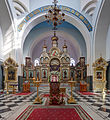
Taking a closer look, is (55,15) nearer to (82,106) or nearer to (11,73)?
(82,106)

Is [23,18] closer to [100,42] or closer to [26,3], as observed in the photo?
[26,3]

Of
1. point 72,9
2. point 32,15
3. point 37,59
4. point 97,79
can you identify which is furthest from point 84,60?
point 37,59

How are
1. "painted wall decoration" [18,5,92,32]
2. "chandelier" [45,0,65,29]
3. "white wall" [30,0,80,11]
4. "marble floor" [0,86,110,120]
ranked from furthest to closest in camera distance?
"white wall" [30,0,80,11] < "painted wall decoration" [18,5,92,32] < "chandelier" [45,0,65,29] < "marble floor" [0,86,110,120]

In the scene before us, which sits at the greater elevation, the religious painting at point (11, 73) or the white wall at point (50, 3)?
the white wall at point (50, 3)

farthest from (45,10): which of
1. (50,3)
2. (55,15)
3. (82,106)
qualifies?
(82,106)

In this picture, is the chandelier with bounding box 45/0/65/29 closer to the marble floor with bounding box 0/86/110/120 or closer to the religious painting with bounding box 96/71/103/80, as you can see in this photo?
the marble floor with bounding box 0/86/110/120

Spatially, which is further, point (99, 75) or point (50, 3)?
point (50, 3)

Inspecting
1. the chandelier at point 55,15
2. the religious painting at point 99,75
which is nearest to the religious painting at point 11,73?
the chandelier at point 55,15

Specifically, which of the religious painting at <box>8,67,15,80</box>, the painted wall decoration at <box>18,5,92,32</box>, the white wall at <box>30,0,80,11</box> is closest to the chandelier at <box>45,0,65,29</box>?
the painted wall decoration at <box>18,5,92,32</box>

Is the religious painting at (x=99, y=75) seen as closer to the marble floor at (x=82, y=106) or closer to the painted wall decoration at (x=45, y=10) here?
the marble floor at (x=82, y=106)

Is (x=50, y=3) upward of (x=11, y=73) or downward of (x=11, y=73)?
upward

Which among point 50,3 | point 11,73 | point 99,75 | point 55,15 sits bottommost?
point 99,75

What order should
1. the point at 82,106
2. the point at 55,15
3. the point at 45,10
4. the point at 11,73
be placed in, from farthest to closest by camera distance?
the point at 45,10, the point at 11,73, the point at 55,15, the point at 82,106

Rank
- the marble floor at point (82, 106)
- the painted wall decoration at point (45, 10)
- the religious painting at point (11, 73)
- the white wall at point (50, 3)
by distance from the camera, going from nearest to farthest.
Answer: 1. the marble floor at point (82, 106)
2. the religious painting at point (11, 73)
3. the painted wall decoration at point (45, 10)
4. the white wall at point (50, 3)
